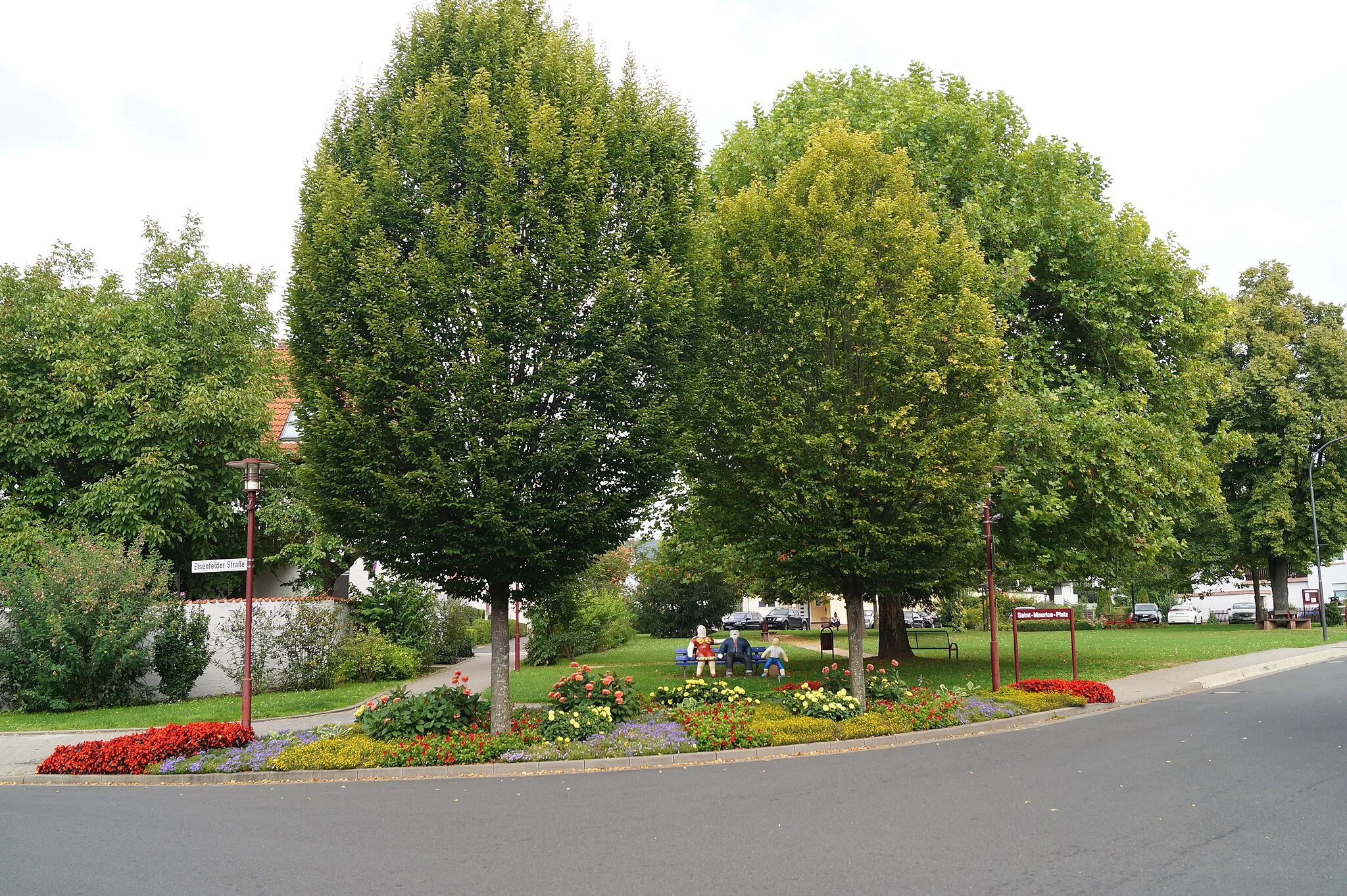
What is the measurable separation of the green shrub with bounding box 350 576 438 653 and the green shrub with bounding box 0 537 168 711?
6.02 meters

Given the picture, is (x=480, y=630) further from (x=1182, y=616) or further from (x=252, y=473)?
(x=1182, y=616)

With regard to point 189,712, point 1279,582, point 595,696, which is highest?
point 1279,582

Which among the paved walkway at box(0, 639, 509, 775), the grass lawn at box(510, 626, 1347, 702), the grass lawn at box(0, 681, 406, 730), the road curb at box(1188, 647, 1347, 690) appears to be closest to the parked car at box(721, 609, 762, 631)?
the grass lawn at box(510, 626, 1347, 702)

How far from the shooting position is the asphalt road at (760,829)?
6.18 metres

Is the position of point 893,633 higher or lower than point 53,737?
higher

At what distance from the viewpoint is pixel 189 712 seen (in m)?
17.6

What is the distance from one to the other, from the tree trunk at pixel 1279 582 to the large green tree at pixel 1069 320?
26.4 meters

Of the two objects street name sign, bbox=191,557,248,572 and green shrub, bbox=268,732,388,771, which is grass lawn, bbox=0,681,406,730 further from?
green shrub, bbox=268,732,388,771

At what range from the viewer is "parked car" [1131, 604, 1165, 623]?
5447 cm

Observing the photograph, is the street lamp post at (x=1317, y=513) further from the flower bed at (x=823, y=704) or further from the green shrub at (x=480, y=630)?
the green shrub at (x=480, y=630)

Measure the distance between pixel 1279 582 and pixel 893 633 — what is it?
103 feet

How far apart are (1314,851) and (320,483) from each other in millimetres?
11552

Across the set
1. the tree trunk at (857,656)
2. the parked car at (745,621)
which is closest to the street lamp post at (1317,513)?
the parked car at (745,621)

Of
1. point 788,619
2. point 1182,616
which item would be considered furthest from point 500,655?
point 1182,616
